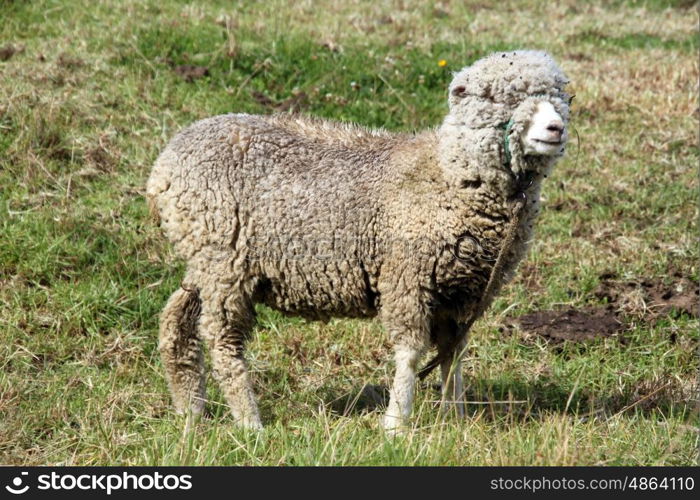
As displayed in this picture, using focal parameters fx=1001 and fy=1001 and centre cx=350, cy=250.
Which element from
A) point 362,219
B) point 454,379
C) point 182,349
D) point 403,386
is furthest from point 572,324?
point 182,349

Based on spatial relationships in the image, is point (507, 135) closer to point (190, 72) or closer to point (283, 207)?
point (283, 207)

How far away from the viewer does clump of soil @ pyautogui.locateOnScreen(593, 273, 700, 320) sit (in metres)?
6.23

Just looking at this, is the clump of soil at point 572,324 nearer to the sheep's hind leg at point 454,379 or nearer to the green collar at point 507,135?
the sheep's hind leg at point 454,379

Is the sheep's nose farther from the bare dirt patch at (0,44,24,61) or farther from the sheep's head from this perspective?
the bare dirt patch at (0,44,24,61)

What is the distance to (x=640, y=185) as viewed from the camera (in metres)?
7.86

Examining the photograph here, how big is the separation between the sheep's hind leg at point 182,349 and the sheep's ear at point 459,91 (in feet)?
5.34

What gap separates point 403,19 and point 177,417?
6.87 m

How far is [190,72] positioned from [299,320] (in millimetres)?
3204

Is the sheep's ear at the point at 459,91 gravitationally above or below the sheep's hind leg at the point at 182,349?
above

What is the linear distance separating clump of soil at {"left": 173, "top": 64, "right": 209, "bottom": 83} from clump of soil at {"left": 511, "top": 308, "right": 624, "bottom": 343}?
12.3 feet

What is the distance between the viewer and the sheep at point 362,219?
4348 millimetres

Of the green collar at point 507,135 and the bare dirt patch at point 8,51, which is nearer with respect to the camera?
the green collar at point 507,135

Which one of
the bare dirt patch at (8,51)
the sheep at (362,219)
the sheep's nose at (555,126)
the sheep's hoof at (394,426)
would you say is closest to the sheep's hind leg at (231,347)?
the sheep at (362,219)

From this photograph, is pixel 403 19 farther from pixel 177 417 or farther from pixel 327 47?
pixel 177 417
